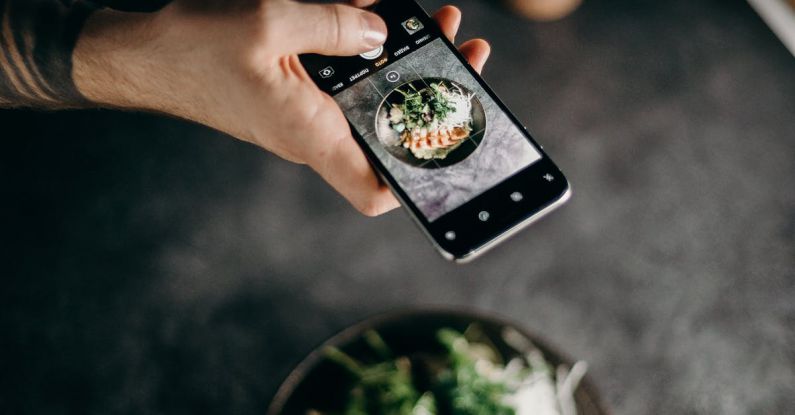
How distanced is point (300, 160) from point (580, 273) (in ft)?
2.45

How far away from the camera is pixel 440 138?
0.89 m

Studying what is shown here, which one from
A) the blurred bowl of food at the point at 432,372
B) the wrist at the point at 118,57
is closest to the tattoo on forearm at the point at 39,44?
the wrist at the point at 118,57

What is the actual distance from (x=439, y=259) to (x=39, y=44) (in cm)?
89

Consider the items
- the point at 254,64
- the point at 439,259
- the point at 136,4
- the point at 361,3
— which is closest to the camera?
the point at 254,64

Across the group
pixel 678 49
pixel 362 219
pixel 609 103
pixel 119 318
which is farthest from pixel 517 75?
pixel 119 318

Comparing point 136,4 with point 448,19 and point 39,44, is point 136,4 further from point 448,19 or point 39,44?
point 448,19

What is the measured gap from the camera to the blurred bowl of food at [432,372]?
95 cm

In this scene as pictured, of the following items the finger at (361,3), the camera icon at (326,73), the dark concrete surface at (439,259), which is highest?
the finger at (361,3)

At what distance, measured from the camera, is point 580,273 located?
4.57 ft

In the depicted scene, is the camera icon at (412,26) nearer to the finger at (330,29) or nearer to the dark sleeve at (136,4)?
the finger at (330,29)

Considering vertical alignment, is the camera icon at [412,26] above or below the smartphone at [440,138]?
above

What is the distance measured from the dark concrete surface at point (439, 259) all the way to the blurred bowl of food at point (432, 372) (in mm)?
366

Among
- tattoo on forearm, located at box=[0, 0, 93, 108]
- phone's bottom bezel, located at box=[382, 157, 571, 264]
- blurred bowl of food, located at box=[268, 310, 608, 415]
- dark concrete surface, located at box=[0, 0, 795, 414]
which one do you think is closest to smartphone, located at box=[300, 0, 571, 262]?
phone's bottom bezel, located at box=[382, 157, 571, 264]

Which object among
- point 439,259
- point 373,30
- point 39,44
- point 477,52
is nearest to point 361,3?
point 373,30
